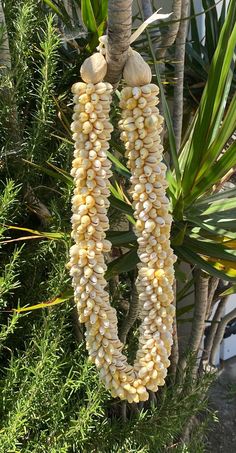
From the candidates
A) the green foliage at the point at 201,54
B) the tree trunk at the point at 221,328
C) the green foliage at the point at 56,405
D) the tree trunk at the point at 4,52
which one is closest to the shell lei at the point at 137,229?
the green foliage at the point at 56,405

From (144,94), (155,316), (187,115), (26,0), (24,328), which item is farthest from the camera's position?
(187,115)

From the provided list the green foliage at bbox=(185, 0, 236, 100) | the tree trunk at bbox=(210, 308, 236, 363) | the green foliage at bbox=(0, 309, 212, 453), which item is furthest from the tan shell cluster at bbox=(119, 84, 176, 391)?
the green foliage at bbox=(185, 0, 236, 100)

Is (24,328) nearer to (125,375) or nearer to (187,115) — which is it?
(125,375)

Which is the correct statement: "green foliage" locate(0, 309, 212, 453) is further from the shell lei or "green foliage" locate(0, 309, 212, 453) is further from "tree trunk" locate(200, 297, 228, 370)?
"tree trunk" locate(200, 297, 228, 370)

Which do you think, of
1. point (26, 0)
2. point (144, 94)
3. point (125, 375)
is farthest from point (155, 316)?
point (26, 0)

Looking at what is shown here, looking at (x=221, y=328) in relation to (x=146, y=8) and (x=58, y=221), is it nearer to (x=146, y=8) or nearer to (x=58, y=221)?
(x=58, y=221)

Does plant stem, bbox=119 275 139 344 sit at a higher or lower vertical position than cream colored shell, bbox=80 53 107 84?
lower
